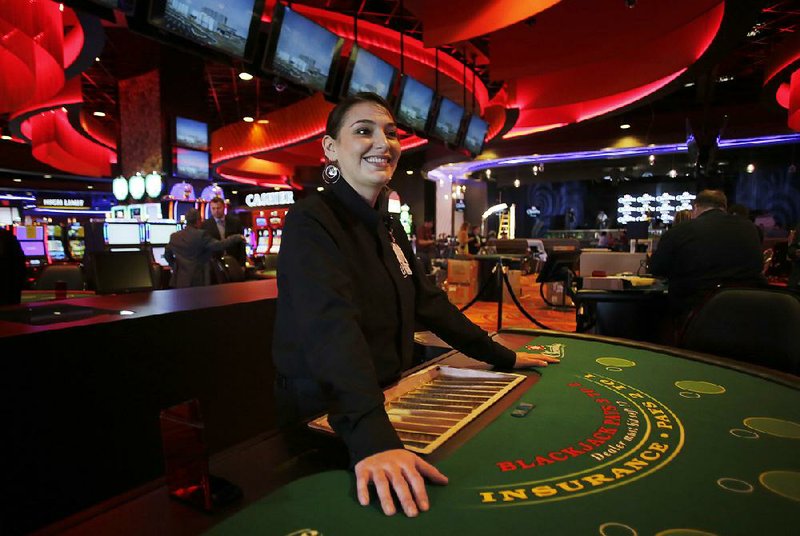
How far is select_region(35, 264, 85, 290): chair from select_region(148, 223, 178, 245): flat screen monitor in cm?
185

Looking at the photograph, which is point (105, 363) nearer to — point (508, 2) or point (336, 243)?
point (336, 243)

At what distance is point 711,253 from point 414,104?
3.30m

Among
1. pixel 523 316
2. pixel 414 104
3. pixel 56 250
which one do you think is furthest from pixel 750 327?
pixel 56 250

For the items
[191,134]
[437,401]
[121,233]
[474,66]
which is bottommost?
[437,401]

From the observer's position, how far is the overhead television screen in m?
5.91

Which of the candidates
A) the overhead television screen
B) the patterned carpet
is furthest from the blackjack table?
the overhead television screen

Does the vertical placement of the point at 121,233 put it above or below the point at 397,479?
above

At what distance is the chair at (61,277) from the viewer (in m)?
4.51

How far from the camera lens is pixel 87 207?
58.3ft

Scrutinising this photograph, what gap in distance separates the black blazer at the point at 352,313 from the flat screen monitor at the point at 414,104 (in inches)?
160

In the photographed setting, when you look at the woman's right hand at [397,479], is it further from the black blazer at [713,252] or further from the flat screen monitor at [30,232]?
the flat screen monitor at [30,232]

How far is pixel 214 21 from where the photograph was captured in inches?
119

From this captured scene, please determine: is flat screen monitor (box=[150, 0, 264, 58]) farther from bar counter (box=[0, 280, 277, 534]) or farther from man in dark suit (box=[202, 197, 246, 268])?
man in dark suit (box=[202, 197, 246, 268])

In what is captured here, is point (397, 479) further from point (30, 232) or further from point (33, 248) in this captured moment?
point (30, 232)
